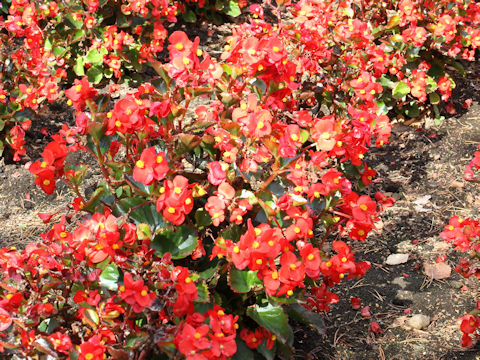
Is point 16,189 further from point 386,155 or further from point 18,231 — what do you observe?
point 386,155

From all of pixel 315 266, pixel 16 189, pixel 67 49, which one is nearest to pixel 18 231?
pixel 16 189

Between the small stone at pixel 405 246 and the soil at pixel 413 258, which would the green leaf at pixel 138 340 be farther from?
the small stone at pixel 405 246

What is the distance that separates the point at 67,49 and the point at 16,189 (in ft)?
3.12

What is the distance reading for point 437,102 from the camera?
3150 mm

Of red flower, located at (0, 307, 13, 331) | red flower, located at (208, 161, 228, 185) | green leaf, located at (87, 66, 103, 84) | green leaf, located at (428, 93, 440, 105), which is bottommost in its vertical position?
green leaf, located at (87, 66, 103, 84)

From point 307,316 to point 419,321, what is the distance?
617 mm

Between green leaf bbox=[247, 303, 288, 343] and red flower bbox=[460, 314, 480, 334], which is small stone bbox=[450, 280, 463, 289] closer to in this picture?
red flower bbox=[460, 314, 480, 334]

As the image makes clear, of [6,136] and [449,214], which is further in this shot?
[6,136]

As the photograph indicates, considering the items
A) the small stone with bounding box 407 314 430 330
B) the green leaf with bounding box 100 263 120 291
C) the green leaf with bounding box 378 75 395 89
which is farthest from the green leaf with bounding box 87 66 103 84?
the small stone with bounding box 407 314 430 330

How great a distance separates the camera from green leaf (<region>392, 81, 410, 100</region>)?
9.93 ft

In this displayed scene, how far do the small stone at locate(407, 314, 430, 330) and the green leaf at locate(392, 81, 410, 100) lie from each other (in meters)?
1.40

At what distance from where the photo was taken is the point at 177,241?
1543 millimetres

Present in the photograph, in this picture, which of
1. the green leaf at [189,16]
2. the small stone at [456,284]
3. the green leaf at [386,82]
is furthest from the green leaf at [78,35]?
the small stone at [456,284]

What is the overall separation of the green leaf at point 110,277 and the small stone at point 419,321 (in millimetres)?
1174
